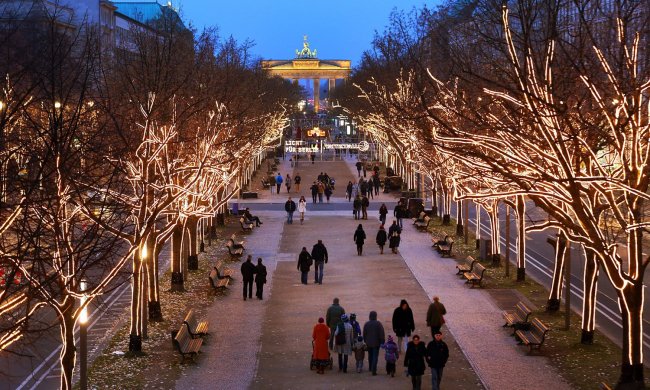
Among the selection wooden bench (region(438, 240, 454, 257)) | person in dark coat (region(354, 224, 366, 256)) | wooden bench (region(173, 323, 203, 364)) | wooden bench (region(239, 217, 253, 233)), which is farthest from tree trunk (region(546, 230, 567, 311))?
wooden bench (region(239, 217, 253, 233))

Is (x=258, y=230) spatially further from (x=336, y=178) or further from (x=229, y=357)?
(x=336, y=178)

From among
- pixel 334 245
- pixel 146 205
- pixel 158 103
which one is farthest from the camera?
pixel 334 245

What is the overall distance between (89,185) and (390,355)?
6907 mm

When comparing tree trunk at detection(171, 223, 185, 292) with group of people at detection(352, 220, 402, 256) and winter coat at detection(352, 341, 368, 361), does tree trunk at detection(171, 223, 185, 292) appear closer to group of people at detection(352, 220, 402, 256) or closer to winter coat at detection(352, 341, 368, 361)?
group of people at detection(352, 220, 402, 256)

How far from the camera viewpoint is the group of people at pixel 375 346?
19781 millimetres

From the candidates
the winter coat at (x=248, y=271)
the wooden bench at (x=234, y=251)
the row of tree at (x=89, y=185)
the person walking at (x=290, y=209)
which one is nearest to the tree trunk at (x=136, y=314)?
the row of tree at (x=89, y=185)

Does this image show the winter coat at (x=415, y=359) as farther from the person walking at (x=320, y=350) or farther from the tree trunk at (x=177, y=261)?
the tree trunk at (x=177, y=261)

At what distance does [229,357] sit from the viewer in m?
23.0

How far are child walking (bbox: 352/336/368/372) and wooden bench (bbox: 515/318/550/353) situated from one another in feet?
11.8

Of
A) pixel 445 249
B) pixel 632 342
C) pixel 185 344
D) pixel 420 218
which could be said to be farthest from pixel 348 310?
pixel 420 218

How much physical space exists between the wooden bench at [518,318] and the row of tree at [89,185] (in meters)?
7.71

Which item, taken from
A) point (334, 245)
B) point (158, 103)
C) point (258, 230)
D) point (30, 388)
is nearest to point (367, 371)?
point (30, 388)

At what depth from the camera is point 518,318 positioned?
25203mm

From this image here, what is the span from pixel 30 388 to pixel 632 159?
11.3 metres
